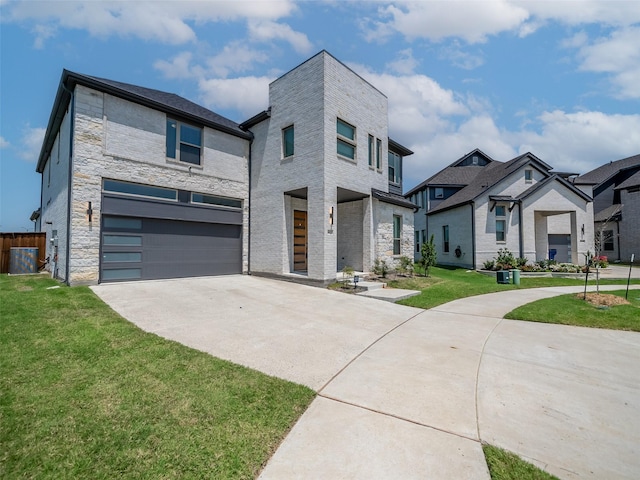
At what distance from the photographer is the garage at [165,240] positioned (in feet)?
34.4

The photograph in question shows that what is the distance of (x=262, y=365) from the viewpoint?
14.1 feet

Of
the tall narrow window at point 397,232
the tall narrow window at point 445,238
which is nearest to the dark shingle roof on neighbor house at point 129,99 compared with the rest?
the tall narrow window at point 397,232

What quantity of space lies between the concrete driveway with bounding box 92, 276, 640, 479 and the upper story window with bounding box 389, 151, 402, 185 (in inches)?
429

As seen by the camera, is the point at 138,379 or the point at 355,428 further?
the point at 138,379

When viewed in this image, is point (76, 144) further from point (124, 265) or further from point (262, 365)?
point (262, 365)

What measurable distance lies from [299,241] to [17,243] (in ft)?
46.2

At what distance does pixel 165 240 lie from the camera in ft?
38.3

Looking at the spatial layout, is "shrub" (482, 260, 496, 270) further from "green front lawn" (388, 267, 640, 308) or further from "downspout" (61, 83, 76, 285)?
"downspout" (61, 83, 76, 285)

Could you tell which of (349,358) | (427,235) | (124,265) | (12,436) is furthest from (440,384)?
(427,235)

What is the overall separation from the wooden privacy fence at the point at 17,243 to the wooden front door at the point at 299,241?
12864 millimetres

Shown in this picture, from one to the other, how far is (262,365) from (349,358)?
1.37 metres

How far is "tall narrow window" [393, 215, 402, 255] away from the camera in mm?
14830

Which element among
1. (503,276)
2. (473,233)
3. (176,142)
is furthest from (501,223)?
(176,142)

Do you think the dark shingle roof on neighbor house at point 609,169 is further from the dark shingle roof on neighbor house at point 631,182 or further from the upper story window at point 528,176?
the upper story window at point 528,176
